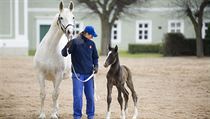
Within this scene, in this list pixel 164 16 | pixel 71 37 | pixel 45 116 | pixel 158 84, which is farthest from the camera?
pixel 164 16

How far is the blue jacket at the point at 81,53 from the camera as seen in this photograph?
983cm

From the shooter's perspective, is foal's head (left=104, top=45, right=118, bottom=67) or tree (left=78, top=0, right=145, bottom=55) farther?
tree (left=78, top=0, right=145, bottom=55)

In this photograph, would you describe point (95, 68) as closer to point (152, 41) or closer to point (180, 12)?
point (180, 12)

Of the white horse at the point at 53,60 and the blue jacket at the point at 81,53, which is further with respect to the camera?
the white horse at the point at 53,60

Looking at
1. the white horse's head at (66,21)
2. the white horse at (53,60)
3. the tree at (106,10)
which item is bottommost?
the white horse at (53,60)

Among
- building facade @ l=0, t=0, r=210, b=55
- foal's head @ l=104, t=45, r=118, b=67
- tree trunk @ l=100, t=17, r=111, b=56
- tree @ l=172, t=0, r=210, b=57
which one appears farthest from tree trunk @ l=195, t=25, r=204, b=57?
foal's head @ l=104, t=45, r=118, b=67

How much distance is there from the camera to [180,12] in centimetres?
4578

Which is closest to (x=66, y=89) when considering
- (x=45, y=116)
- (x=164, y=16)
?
(x=45, y=116)

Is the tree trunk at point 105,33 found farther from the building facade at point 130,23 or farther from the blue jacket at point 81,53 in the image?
the blue jacket at point 81,53

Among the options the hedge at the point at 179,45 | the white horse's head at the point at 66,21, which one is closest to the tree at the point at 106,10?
the hedge at the point at 179,45

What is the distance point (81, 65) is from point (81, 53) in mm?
245

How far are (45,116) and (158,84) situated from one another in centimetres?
964

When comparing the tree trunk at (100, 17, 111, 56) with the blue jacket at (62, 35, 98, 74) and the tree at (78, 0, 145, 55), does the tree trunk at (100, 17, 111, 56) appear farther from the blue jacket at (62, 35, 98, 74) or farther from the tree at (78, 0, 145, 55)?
the blue jacket at (62, 35, 98, 74)

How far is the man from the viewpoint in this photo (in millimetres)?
9844
